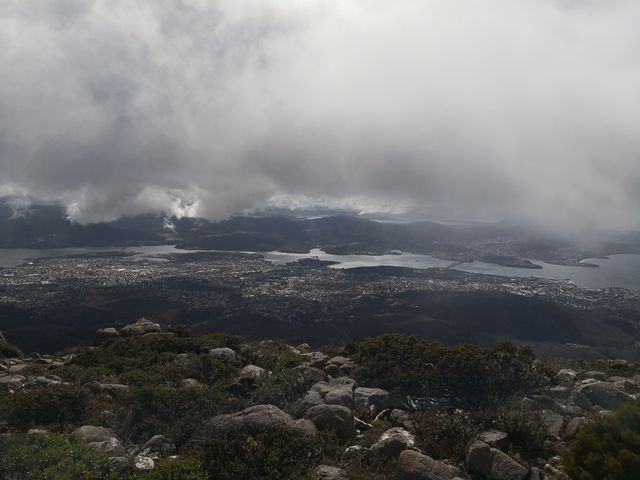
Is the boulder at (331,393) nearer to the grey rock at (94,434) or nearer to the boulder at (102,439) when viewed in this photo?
the boulder at (102,439)

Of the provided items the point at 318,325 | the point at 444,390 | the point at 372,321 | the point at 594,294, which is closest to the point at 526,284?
the point at 594,294

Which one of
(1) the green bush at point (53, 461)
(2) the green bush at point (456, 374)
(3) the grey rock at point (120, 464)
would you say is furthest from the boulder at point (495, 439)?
(1) the green bush at point (53, 461)

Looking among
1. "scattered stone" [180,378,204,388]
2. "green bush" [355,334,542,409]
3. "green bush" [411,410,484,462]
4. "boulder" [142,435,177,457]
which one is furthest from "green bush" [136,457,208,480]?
"scattered stone" [180,378,204,388]

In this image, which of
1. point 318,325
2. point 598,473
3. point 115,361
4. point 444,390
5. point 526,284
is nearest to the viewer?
point 598,473

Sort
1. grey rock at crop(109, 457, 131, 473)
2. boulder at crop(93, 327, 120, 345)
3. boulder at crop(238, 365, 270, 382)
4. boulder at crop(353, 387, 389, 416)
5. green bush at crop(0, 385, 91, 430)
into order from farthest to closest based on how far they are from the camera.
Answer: boulder at crop(93, 327, 120, 345)
boulder at crop(238, 365, 270, 382)
boulder at crop(353, 387, 389, 416)
green bush at crop(0, 385, 91, 430)
grey rock at crop(109, 457, 131, 473)

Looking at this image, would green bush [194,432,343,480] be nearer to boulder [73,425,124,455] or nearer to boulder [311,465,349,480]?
boulder [311,465,349,480]

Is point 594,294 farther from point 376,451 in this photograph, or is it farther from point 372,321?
point 376,451
